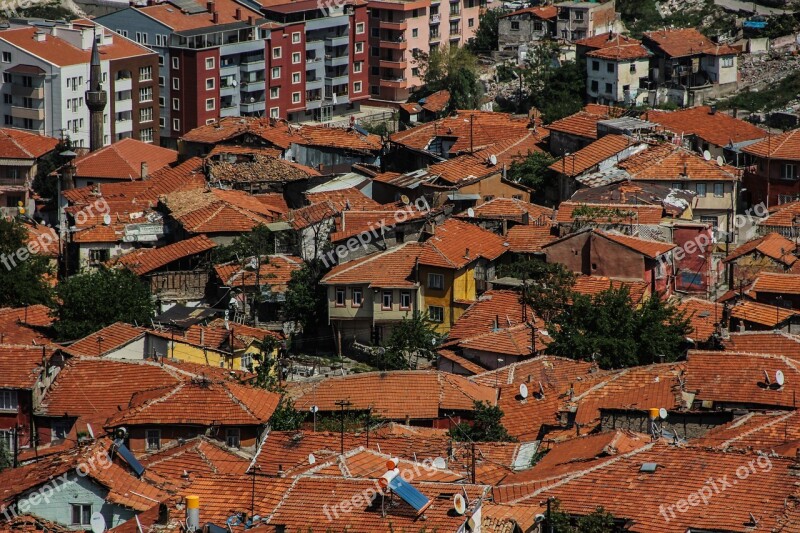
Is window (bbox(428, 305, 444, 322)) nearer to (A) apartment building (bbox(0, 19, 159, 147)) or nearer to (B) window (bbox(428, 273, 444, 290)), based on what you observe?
(B) window (bbox(428, 273, 444, 290))

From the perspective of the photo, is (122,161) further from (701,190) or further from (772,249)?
(772,249)

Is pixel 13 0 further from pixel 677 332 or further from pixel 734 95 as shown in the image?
pixel 677 332

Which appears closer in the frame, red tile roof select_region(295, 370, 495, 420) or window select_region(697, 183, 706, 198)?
red tile roof select_region(295, 370, 495, 420)

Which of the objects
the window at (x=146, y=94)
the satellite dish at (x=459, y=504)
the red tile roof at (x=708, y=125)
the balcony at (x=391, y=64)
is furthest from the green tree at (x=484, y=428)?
the balcony at (x=391, y=64)

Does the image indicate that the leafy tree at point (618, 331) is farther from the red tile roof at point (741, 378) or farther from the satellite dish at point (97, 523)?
the satellite dish at point (97, 523)

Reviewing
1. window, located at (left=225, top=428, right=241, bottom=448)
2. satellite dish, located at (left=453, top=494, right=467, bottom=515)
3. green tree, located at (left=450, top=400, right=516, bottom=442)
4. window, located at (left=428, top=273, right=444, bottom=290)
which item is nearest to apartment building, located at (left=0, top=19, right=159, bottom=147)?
window, located at (left=428, top=273, right=444, bottom=290)

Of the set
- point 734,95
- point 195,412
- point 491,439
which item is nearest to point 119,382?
point 195,412

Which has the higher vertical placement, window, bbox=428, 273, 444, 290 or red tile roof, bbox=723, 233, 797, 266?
red tile roof, bbox=723, 233, 797, 266
